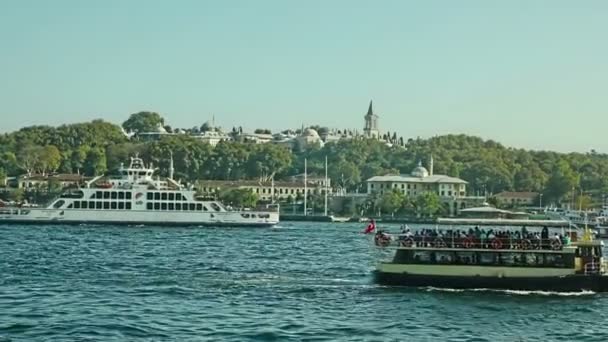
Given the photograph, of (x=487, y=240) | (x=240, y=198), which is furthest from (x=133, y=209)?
(x=487, y=240)

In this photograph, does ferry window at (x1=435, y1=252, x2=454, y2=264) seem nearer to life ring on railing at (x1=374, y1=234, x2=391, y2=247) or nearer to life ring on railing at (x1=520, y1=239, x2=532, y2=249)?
life ring on railing at (x1=374, y1=234, x2=391, y2=247)

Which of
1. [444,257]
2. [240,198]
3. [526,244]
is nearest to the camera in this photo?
[526,244]

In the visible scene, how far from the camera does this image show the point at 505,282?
45.4 m

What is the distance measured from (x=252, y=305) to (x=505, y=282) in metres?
10.7

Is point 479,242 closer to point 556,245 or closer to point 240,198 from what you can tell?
point 556,245

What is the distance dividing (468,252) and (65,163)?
15429 centimetres

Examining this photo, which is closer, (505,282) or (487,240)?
(505,282)

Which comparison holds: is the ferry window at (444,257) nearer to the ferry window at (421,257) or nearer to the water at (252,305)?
the ferry window at (421,257)

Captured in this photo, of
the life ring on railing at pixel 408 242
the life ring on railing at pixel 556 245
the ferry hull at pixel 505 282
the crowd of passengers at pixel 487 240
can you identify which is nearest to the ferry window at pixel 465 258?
the crowd of passengers at pixel 487 240

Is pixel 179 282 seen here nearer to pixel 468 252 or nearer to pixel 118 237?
pixel 468 252

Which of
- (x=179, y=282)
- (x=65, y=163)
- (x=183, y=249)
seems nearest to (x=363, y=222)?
(x=65, y=163)

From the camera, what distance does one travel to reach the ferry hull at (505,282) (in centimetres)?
4488

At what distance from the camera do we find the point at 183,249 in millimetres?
74812

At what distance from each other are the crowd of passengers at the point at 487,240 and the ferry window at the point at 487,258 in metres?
0.33
